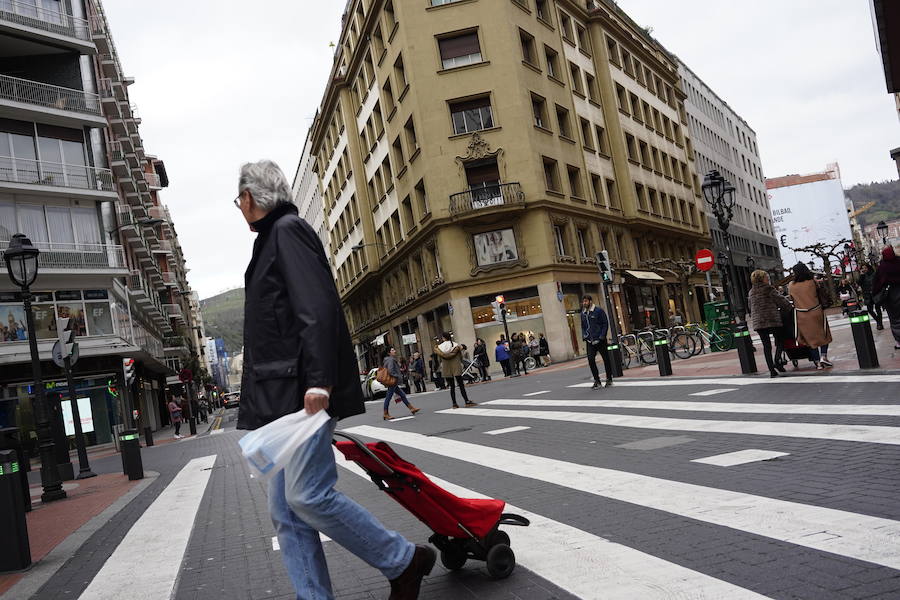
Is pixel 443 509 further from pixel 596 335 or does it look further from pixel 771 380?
pixel 596 335

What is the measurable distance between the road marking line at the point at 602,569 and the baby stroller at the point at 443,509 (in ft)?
0.79

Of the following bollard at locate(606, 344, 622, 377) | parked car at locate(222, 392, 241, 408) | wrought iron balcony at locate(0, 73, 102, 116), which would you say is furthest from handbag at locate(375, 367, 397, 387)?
parked car at locate(222, 392, 241, 408)

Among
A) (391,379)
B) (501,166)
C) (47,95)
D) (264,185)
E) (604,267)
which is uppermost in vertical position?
(47,95)

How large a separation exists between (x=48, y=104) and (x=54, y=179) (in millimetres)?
3069

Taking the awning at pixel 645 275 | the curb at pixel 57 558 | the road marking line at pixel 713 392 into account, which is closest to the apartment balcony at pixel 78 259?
the curb at pixel 57 558

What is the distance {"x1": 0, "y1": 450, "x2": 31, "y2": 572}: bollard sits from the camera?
5496mm

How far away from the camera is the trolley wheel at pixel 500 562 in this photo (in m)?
3.51

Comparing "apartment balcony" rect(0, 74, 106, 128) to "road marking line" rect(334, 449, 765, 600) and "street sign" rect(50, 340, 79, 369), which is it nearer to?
"street sign" rect(50, 340, 79, 369)

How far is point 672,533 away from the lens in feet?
12.9

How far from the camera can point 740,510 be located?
417 centimetres

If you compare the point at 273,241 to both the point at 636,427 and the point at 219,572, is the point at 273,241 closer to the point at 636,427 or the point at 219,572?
the point at 219,572

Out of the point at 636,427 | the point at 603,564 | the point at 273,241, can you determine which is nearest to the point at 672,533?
the point at 603,564

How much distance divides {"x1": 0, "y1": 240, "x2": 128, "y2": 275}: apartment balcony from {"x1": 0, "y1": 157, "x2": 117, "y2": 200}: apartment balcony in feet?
6.78

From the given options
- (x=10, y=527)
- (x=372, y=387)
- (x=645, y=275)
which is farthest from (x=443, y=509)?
(x=645, y=275)
